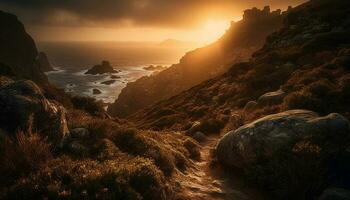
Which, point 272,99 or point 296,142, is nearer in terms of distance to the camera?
point 296,142

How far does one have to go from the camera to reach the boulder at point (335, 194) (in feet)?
25.2

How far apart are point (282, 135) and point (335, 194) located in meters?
2.87

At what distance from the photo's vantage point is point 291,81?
73.7 feet

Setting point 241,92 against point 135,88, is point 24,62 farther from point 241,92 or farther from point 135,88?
point 241,92

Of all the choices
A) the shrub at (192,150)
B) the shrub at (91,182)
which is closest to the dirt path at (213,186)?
the shrub at (91,182)

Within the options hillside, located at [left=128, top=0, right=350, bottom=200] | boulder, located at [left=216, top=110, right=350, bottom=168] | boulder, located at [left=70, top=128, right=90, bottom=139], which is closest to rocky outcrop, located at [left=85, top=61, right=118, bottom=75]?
hillside, located at [left=128, top=0, right=350, bottom=200]

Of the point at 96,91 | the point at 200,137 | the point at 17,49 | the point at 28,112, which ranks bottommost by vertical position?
the point at 96,91

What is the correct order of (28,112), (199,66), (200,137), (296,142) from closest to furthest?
1. (28,112)
2. (296,142)
3. (200,137)
4. (199,66)

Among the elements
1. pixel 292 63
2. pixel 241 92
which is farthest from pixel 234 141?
pixel 292 63

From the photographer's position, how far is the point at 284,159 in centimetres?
926

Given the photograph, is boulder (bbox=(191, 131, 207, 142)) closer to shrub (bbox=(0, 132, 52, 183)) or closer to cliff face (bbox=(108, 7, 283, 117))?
shrub (bbox=(0, 132, 52, 183))

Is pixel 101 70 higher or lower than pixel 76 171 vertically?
lower

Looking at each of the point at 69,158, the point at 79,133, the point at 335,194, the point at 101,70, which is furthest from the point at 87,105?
the point at 101,70

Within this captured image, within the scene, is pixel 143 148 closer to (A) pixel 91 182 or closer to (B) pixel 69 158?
(B) pixel 69 158
